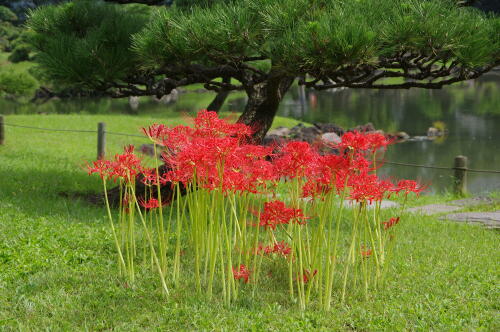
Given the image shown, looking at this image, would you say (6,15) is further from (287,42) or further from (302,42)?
(302,42)

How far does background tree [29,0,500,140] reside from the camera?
222 inches

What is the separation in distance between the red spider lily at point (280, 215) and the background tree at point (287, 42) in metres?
1.93

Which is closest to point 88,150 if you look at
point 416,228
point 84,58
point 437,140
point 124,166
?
point 84,58

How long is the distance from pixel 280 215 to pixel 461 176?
7.23m

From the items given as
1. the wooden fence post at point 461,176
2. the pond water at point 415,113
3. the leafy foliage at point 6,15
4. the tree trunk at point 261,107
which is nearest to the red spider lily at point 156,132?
the tree trunk at point 261,107

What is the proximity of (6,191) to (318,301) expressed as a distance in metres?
5.81

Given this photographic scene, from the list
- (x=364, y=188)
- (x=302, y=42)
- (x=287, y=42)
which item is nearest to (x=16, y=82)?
(x=287, y=42)

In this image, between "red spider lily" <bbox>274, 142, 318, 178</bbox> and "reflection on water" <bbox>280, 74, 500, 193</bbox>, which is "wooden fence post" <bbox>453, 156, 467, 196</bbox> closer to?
"reflection on water" <bbox>280, 74, 500, 193</bbox>

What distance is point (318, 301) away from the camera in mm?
4410

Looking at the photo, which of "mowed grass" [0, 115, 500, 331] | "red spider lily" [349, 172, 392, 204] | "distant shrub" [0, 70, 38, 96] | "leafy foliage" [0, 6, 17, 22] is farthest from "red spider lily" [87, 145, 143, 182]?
"leafy foliage" [0, 6, 17, 22]

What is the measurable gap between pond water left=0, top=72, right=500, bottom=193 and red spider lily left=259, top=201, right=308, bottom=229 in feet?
26.5

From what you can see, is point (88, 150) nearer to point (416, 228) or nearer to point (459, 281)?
point (416, 228)

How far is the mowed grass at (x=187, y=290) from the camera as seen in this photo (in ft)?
13.1

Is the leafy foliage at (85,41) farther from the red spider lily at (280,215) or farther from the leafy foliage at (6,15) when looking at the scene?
the leafy foliage at (6,15)
